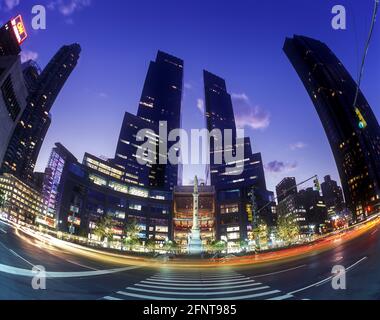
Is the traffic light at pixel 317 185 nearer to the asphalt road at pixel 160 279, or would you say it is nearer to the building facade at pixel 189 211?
the asphalt road at pixel 160 279

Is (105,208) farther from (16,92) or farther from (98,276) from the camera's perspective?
(98,276)

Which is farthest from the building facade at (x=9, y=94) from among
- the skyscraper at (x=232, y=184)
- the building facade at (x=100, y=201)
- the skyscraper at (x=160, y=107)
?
the skyscraper at (x=160, y=107)

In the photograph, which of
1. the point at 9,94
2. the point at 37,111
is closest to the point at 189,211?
the point at 9,94

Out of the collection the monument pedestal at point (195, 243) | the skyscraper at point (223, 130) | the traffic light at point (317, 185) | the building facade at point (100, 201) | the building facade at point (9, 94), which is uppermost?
the skyscraper at point (223, 130)

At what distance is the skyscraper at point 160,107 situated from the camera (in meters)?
126

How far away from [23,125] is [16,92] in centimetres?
9946

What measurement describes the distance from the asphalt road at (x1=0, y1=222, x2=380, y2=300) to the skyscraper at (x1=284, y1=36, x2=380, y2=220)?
66760 millimetres

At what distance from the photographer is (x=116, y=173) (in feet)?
224

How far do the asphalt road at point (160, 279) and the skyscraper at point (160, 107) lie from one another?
4751 inches

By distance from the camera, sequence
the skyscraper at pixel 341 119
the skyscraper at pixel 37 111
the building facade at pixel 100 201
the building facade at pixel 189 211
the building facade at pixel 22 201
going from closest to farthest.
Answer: the building facade at pixel 100 201 → the skyscraper at pixel 341 119 → the building facade at pixel 189 211 → the building facade at pixel 22 201 → the skyscraper at pixel 37 111

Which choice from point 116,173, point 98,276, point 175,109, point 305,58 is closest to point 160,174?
point 175,109

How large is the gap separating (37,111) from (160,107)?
76.0m

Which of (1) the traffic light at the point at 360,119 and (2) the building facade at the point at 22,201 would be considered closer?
(1) the traffic light at the point at 360,119
